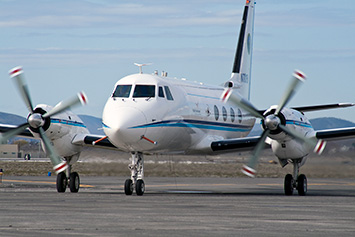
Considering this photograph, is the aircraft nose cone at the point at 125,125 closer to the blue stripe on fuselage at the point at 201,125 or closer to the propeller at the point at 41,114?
the blue stripe on fuselage at the point at 201,125

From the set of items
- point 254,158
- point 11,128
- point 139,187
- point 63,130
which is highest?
point 11,128

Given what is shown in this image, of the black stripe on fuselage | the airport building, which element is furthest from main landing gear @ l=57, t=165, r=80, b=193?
the airport building

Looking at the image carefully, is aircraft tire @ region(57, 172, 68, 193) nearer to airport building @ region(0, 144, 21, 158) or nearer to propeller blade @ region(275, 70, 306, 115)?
propeller blade @ region(275, 70, 306, 115)

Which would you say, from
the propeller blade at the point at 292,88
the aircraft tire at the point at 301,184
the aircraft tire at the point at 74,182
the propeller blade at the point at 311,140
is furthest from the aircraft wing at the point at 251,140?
the aircraft tire at the point at 74,182

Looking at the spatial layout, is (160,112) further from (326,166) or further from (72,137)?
(326,166)

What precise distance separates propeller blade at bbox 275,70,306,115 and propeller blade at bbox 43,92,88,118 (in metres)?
6.68

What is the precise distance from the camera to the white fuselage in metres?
20.7

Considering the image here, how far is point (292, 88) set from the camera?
75.9 ft

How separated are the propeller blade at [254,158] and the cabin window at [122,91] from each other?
4.46 meters

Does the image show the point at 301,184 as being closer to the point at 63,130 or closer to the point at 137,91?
the point at 137,91

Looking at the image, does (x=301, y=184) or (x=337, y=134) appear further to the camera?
(x=301, y=184)

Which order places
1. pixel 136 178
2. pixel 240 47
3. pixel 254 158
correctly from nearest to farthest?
pixel 136 178 → pixel 254 158 → pixel 240 47

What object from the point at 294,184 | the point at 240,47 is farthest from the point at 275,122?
the point at 240,47

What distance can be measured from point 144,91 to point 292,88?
5151 mm
